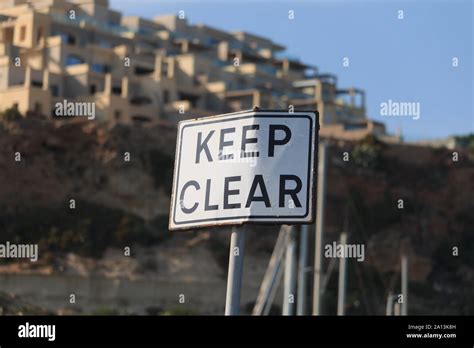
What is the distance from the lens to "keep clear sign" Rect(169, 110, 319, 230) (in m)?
7.27

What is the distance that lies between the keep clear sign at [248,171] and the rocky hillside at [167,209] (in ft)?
188

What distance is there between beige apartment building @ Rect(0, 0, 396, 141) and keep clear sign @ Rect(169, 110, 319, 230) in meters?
65.4

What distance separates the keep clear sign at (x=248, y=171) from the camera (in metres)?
7.27

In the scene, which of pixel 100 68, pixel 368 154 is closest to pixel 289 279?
pixel 368 154

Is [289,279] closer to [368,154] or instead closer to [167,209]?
[167,209]

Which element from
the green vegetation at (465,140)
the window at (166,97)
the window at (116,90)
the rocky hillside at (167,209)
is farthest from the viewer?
the green vegetation at (465,140)

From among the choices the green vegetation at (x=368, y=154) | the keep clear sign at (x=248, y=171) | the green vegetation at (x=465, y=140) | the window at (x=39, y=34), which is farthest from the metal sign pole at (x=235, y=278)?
the green vegetation at (x=465, y=140)

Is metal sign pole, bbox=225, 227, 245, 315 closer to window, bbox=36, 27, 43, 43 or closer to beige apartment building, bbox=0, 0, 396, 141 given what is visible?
beige apartment building, bbox=0, 0, 396, 141

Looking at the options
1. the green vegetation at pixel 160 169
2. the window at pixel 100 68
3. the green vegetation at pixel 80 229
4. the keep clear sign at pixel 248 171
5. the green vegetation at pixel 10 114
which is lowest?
the keep clear sign at pixel 248 171

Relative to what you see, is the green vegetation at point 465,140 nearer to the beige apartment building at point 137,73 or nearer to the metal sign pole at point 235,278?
the beige apartment building at point 137,73

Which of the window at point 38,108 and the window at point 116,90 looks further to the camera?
the window at point 116,90
